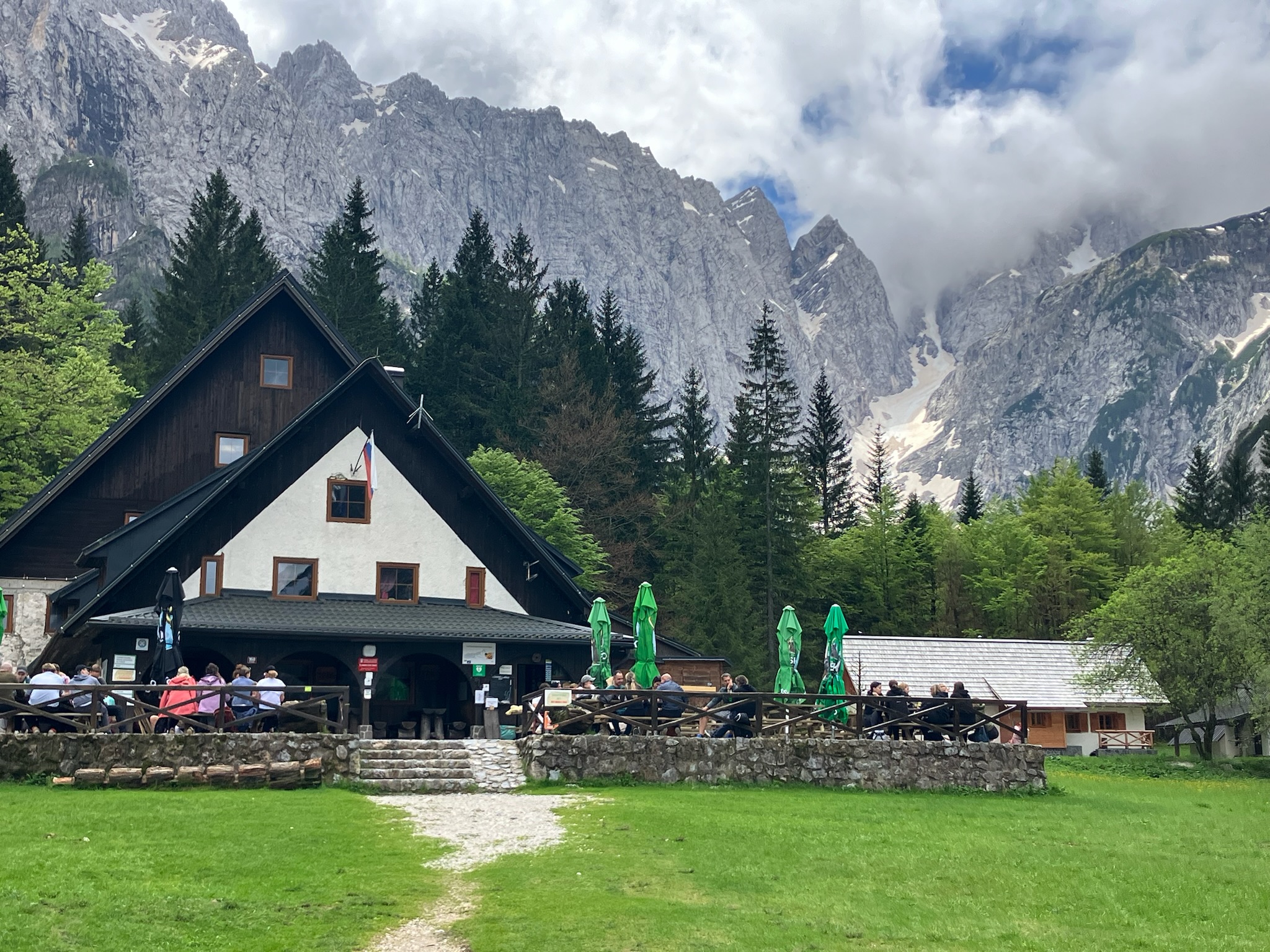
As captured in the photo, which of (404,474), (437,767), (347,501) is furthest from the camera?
(404,474)

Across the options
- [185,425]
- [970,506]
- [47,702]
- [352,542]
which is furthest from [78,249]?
[47,702]

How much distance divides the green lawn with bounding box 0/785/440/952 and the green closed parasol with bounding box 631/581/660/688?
9.23 meters

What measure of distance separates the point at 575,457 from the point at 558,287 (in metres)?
22.9

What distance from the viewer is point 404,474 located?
110ft

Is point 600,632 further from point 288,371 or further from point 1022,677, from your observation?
point 1022,677

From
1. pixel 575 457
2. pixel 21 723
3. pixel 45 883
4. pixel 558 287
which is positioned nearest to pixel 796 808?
pixel 45 883

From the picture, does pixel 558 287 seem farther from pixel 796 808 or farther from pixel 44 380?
pixel 796 808

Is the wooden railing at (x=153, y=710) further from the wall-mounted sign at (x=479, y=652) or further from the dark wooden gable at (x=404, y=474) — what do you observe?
the dark wooden gable at (x=404, y=474)

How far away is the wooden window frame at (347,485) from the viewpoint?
32469 mm

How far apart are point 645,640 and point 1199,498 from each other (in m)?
77.0

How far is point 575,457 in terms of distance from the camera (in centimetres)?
6284

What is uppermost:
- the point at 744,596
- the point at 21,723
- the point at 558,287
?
the point at 558,287

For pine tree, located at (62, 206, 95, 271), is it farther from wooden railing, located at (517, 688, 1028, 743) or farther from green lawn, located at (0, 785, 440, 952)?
green lawn, located at (0, 785, 440, 952)

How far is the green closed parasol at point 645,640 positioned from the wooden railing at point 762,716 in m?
2.22
